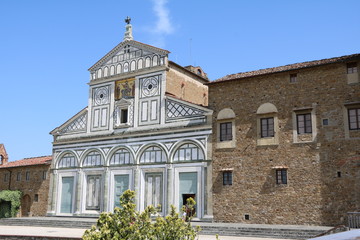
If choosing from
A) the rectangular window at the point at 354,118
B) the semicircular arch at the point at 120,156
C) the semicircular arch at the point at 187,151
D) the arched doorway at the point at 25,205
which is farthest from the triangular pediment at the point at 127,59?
the rectangular window at the point at 354,118

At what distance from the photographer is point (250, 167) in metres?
22.2

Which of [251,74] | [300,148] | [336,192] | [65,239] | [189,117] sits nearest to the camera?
[65,239]

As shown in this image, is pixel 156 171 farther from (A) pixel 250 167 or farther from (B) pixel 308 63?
(B) pixel 308 63

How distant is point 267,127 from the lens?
874 inches

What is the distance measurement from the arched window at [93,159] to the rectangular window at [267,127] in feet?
42.6

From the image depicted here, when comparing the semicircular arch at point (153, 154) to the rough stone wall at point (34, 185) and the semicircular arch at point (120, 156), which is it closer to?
the semicircular arch at point (120, 156)

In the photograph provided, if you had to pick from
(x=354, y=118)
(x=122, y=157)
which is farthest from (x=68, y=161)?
(x=354, y=118)

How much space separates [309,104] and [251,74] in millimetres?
4274

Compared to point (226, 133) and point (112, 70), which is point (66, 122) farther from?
point (226, 133)

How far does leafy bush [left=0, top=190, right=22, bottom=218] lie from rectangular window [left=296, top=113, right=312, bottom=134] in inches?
950

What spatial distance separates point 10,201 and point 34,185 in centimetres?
260

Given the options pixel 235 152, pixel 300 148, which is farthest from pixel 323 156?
pixel 235 152

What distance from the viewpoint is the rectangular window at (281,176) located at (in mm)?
21094

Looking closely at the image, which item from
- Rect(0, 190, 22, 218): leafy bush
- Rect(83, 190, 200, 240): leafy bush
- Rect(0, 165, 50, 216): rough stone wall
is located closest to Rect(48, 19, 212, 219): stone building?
Rect(0, 165, 50, 216): rough stone wall
